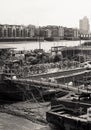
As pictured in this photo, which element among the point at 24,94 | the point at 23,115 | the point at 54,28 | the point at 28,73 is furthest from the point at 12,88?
the point at 54,28

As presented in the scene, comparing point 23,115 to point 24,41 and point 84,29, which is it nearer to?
point 24,41

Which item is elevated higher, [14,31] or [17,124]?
[14,31]

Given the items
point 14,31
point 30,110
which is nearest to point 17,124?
point 30,110

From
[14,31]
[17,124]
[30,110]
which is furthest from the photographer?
[14,31]

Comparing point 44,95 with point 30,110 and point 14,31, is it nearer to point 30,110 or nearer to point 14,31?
point 30,110

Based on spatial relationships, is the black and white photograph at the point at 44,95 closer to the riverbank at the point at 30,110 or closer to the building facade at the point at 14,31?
the riverbank at the point at 30,110

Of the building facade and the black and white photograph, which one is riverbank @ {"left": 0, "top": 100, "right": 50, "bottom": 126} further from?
the building facade

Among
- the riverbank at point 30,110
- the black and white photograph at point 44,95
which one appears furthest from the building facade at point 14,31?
the riverbank at point 30,110

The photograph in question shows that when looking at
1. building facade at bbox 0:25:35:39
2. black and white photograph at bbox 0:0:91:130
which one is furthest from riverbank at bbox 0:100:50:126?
building facade at bbox 0:25:35:39

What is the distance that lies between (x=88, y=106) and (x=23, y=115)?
5100mm

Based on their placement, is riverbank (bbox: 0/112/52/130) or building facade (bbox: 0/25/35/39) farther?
building facade (bbox: 0/25/35/39)

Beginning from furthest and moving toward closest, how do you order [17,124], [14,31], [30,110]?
[14,31] < [30,110] < [17,124]

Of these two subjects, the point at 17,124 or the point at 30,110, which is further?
the point at 30,110

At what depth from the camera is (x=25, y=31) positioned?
320 ft
